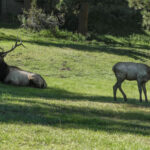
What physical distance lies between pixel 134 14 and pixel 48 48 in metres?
24.5

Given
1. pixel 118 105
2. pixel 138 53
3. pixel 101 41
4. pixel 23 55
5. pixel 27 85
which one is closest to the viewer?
pixel 118 105

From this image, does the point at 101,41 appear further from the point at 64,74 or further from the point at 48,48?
the point at 64,74

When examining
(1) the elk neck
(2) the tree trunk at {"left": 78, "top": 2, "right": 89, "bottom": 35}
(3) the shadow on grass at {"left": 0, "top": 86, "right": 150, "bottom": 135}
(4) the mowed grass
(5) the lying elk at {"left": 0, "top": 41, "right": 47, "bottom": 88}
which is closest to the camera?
(4) the mowed grass

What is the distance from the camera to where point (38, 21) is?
134ft

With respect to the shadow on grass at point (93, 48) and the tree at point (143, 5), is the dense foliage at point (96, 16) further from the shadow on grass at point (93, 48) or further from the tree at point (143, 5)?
the shadow on grass at point (93, 48)

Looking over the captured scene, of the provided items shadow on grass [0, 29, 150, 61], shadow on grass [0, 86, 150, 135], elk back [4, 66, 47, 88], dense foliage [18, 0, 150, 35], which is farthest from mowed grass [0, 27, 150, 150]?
dense foliage [18, 0, 150, 35]

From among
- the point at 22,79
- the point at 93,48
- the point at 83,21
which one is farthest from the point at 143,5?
the point at 22,79

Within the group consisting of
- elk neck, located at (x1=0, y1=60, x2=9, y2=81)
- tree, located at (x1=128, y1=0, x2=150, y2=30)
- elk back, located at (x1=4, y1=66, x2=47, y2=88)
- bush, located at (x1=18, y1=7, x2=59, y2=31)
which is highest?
tree, located at (x1=128, y1=0, x2=150, y2=30)

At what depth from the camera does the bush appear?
4056 centimetres

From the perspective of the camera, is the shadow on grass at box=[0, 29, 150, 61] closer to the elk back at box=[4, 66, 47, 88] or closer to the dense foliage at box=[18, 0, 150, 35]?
the dense foliage at box=[18, 0, 150, 35]

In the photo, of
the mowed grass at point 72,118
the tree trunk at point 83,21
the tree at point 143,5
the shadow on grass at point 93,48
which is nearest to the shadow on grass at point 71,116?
the mowed grass at point 72,118

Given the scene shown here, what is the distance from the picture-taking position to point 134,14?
55.6 metres

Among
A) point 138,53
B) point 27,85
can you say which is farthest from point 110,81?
point 138,53

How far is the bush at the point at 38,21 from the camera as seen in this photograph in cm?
4056
